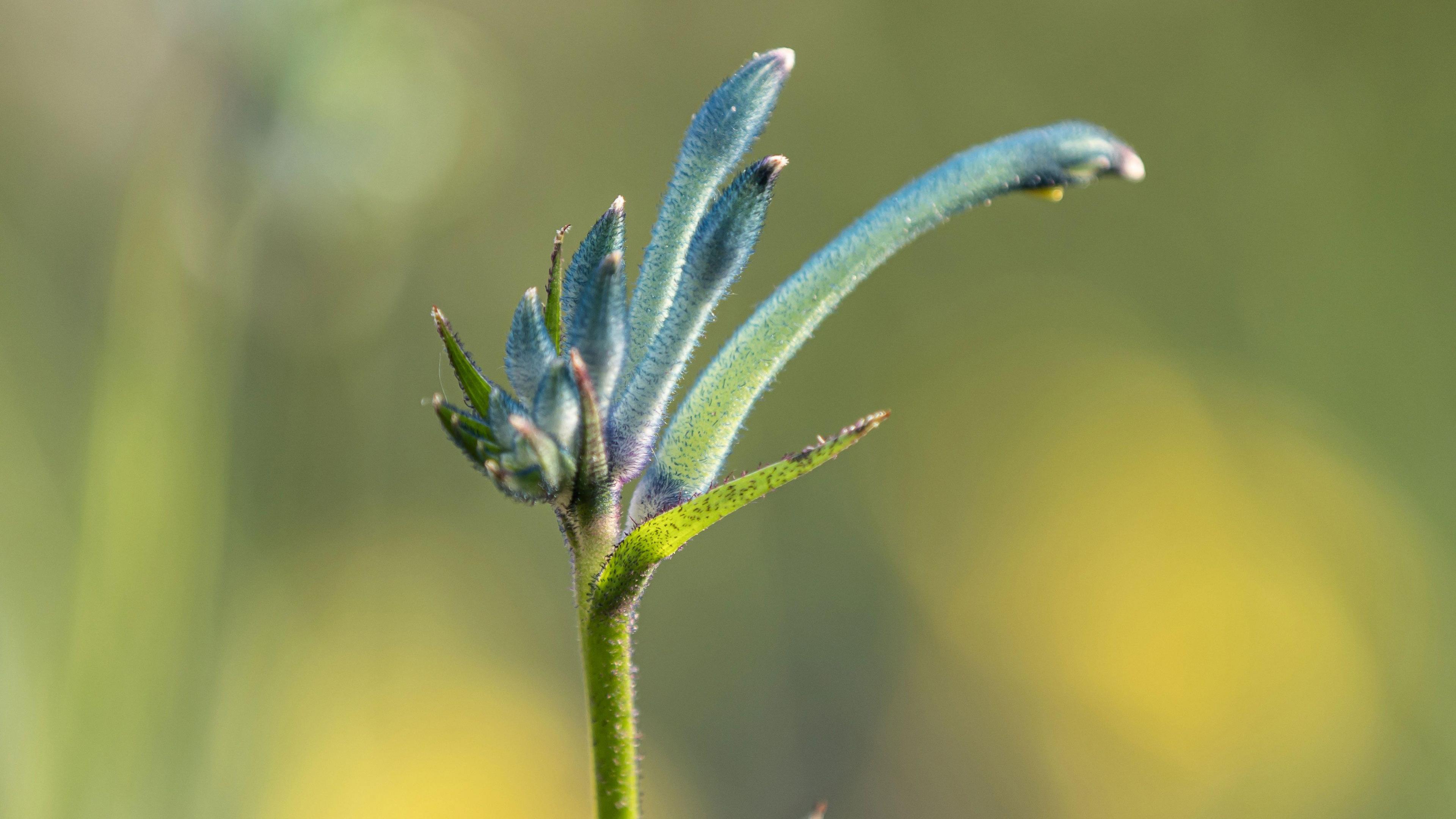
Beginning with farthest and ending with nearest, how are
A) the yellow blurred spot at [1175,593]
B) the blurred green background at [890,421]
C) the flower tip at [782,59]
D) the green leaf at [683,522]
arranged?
the yellow blurred spot at [1175,593] → the blurred green background at [890,421] → the flower tip at [782,59] → the green leaf at [683,522]

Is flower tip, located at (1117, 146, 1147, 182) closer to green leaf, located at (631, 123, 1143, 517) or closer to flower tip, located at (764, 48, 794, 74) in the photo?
green leaf, located at (631, 123, 1143, 517)

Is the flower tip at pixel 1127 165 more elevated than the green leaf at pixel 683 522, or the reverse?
the flower tip at pixel 1127 165

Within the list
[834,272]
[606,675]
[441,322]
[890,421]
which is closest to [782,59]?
[834,272]

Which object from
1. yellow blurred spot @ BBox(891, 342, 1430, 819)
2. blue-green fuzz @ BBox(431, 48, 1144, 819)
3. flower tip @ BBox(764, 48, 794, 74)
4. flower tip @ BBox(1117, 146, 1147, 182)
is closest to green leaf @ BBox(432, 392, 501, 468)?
blue-green fuzz @ BBox(431, 48, 1144, 819)

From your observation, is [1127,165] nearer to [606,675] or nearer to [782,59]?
[782,59]

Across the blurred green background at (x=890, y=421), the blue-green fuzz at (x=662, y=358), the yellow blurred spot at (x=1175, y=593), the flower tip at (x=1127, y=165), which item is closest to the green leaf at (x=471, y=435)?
the blue-green fuzz at (x=662, y=358)

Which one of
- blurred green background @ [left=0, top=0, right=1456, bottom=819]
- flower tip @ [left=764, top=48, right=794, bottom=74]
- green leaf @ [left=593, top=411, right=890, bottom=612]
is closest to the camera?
green leaf @ [left=593, top=411, right=890, bottom=612]

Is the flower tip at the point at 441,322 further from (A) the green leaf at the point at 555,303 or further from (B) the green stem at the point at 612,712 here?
(B) the green stem at the point at 612,712
